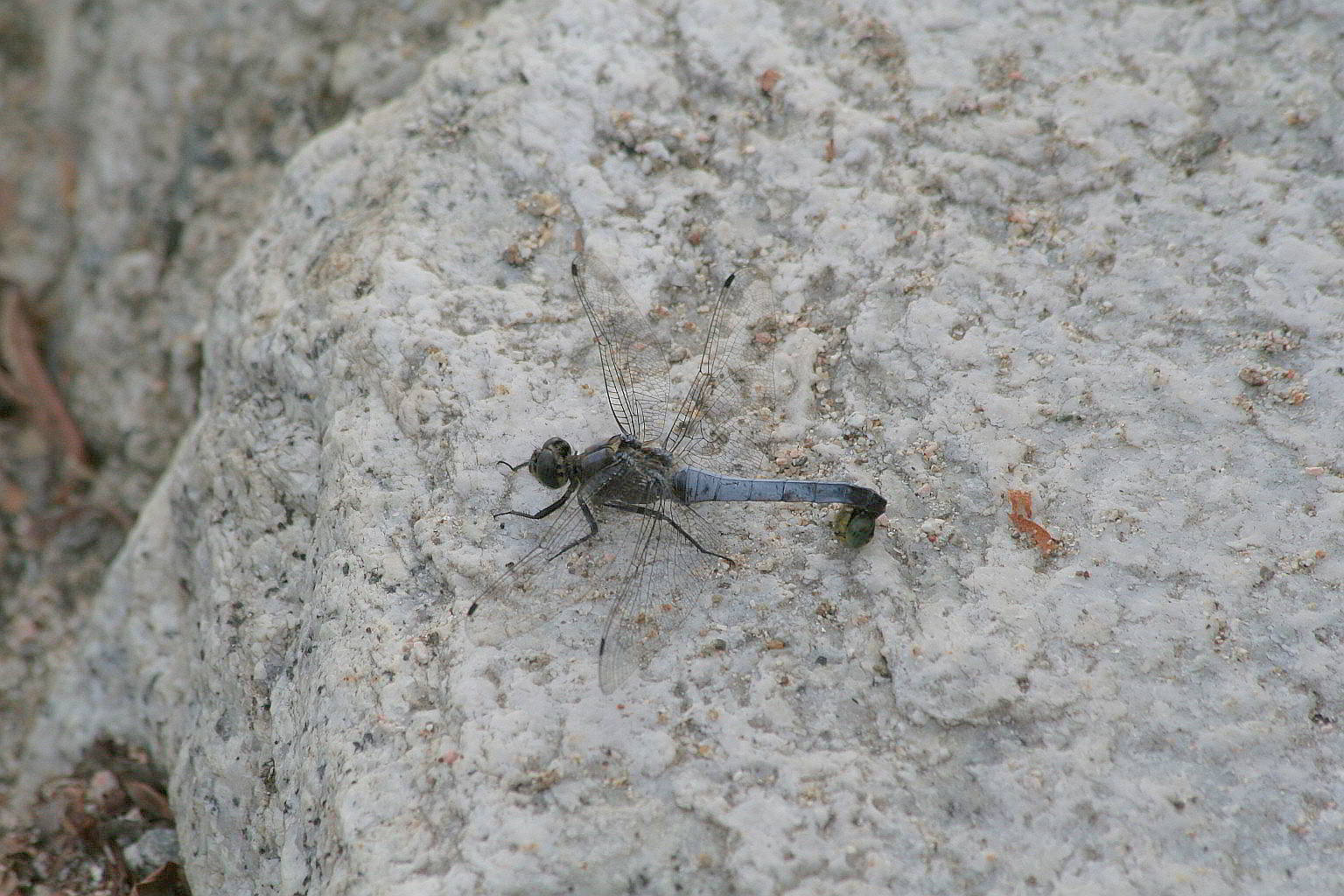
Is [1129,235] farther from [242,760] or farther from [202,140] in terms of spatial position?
[202,140]

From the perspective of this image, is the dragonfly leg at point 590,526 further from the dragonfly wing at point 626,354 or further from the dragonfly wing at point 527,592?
the dragonfly wing at point 626,354

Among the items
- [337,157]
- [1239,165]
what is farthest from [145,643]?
[1239,165]

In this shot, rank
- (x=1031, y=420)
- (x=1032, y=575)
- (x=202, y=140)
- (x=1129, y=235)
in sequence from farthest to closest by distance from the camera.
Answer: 1. (x=202, y=140)
2. (x=1129, y=235)
3. (x=1031, y=420)
4. (x=1032, y=575)

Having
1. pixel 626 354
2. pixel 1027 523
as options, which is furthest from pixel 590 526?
pixel 1027 523

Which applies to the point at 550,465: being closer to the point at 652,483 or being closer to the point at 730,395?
the point at 652,483

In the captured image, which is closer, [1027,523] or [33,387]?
[1027,523]

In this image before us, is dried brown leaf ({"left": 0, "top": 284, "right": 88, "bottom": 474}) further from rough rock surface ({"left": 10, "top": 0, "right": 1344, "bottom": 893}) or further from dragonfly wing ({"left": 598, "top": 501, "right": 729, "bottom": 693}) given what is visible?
dragonfly wing ({"left": 598, "top": 501, "right": 729, "bottom": 693})
